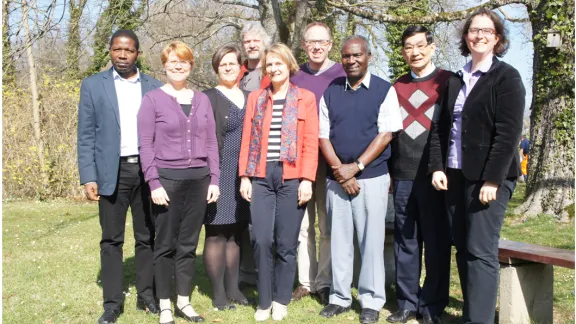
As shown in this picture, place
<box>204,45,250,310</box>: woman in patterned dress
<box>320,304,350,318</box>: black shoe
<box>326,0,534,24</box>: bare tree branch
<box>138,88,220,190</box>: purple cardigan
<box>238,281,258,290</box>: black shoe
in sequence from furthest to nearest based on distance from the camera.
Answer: <box>326,0,534,24</box>: bare tree branch, <box>238,281,258,290</box>: black shoe, <box>204,45,250,310</box>: woman in patterned dress, <box>320,304,350,318</box>: black shoe, <box>138,88,220,190</box>: purple cardigan

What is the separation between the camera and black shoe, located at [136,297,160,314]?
16.0 feet

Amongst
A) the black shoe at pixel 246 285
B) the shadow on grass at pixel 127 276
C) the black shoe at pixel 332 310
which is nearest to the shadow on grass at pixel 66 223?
the shadow on grass at pixel 127 276

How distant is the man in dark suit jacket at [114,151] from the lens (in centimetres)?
446

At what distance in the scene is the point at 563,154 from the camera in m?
9.66

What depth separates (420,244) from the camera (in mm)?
4578

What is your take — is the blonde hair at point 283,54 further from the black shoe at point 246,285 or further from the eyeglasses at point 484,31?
the black shoe at point 246,285

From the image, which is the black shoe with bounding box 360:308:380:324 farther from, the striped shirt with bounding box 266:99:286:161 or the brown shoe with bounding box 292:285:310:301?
the striped shirt with bounding box 266:99:286:161

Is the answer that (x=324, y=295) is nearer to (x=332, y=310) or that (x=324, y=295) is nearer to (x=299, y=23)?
(x=332, y=310)

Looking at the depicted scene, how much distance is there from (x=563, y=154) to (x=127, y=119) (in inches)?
306

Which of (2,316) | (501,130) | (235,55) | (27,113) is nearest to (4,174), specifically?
(27,113)

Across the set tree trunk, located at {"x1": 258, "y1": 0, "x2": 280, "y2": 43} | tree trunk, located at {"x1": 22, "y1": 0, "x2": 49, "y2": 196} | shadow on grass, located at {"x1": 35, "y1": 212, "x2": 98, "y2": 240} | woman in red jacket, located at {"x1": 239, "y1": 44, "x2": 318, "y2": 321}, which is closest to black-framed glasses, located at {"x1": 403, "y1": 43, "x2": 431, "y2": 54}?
woman in red jacket, located at {"x1": 239, "y1": 44, "x2": 318, "y2": 321}

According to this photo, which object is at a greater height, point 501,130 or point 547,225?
point 501,130

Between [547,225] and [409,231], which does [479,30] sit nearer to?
[409,231]

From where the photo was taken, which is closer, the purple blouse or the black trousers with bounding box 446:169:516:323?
the black trousers with bounding box 446:169:516:323
